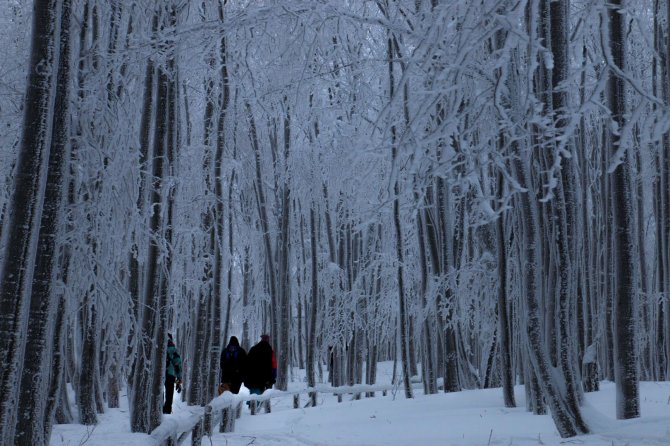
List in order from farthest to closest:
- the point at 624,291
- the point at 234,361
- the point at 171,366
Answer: the point at 234,361 < the point at 171,366 < the point at 624,291

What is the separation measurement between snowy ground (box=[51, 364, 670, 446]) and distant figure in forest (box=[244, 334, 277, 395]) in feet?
6.22

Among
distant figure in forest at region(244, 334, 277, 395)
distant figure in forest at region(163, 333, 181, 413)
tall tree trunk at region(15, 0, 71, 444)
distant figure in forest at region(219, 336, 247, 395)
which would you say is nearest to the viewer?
tall tree trunk at region(15, 0, 71, 444)

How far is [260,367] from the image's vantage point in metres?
15.8

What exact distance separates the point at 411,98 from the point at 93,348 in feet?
32.6

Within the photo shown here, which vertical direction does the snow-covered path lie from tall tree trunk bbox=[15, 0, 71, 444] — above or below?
below

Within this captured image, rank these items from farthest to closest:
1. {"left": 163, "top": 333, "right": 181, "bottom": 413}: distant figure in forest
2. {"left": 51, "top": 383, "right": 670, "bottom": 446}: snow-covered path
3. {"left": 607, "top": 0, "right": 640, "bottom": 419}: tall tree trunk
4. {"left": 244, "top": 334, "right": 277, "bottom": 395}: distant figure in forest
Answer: {"left": 244, "top": 334, "right": 277, "bottom": 395}: distant figure in forest < {"left": 163, "top": 333, "right": 181, "bottom": 413}: distant figure in forest < {"left": 607, "top": 0, "right": 640, "bottom": 419}: tall tree trunk < {"left": 51, "top": 383, "right": 670, "bottom": 446}: snow-covered path

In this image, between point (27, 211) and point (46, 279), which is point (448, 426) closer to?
point (46, 279)

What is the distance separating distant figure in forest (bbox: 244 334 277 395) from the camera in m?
15.8

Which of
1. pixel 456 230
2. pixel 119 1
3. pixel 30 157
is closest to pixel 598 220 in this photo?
pixel 456 230

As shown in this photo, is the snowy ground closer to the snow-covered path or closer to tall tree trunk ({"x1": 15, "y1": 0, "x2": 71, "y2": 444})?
the snow-covered path

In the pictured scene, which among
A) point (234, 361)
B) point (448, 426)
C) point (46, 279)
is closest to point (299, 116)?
point (234, 361)

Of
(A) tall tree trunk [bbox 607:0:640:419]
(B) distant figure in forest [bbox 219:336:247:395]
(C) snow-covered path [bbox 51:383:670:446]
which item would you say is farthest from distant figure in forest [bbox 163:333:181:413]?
(A) tall tree trunk [bbox 607:0:640:419]

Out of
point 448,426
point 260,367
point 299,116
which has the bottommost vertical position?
point 448,426

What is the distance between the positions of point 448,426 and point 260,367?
7.73 m
